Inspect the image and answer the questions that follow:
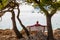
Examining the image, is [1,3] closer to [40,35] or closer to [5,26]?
[40,35]

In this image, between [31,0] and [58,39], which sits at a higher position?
[31,0]

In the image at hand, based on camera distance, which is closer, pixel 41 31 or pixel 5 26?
pixel 41 31

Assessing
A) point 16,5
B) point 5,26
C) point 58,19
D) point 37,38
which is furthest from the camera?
point 58,19

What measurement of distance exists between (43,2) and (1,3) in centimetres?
231

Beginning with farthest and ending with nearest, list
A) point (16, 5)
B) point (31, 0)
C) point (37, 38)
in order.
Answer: point (16, 5) → point (31, 0) → point (37, 38)

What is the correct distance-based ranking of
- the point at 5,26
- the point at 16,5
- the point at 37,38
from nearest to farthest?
the point at 37,38 < the point at 16,5 < the point at 5,26

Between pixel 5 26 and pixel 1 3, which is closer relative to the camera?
pixel 1 3

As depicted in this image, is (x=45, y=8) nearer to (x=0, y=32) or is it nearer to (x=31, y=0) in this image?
(x=31, y=0)

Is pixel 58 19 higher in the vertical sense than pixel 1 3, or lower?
lower

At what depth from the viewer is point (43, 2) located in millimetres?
11883

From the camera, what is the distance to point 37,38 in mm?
11633

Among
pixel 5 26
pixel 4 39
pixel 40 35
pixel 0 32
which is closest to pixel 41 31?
pixel 40 35

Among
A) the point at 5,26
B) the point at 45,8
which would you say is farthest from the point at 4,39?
the point at 5,26

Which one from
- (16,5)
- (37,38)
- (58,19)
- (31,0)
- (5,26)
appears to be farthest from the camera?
(58,19)
